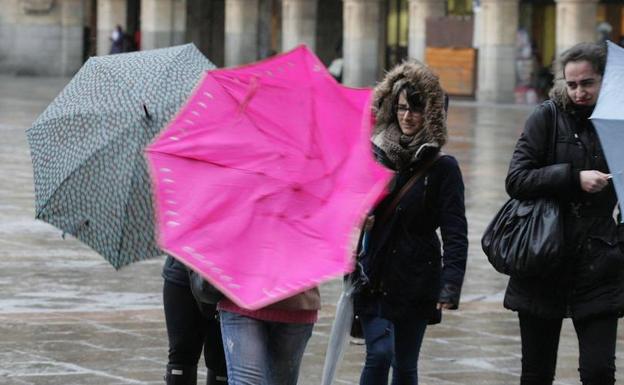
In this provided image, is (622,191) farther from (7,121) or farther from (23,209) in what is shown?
(7,121)

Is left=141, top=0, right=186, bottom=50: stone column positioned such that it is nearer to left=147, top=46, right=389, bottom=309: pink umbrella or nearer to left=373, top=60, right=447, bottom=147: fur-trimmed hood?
left=373, top=60, right=447, bottom=147: fur-trimmed hood

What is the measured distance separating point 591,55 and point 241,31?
151ft

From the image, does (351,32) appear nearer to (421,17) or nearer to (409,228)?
(421,17)

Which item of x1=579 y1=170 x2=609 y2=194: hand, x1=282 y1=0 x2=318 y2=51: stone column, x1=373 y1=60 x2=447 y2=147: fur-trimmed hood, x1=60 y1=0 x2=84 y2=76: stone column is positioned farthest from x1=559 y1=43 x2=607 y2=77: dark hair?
x1=60 y1=0 x2=84 y2=76: stone column

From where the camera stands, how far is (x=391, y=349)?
671 centimetres

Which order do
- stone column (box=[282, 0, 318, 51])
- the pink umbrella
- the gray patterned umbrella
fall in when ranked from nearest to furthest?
the pink umbrella → the gray patterned umbrella → stone column (box=[282, 0, 318, 51])

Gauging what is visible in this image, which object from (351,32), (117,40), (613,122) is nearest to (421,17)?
(351,32)

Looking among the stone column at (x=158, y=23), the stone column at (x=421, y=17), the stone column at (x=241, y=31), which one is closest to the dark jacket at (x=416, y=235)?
the stone column at (x=421, y=17)

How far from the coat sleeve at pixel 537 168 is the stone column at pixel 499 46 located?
35210 mm

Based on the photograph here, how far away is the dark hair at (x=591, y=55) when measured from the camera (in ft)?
21.0

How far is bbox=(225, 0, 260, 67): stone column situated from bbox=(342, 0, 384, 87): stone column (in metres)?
5.25

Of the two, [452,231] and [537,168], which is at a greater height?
[537,168]

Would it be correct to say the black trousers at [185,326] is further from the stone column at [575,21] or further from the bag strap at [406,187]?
the stone column at [575,21]

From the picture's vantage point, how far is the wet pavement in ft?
29.1
